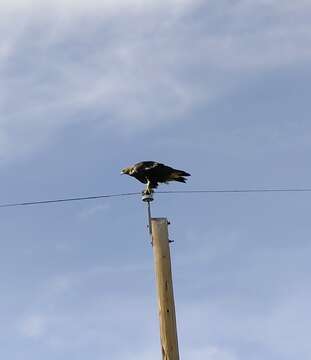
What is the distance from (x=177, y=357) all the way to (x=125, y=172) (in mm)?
2070

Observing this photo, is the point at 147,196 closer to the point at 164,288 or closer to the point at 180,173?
the point at 180,173

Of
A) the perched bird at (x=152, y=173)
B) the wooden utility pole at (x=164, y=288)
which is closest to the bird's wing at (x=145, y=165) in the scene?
the perched bird at (x=152, y=173)

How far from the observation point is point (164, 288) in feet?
23.3

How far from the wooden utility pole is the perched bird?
1.43ft

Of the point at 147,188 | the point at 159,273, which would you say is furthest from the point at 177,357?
the point at 147,188

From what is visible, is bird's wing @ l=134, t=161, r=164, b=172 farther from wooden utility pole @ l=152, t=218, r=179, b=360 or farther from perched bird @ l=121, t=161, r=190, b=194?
wooden utility pole @ l=152, t=218, r=179, b=360

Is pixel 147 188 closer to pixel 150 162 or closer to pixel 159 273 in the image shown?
pixel 150 162

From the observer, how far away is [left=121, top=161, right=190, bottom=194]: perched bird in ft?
24.7

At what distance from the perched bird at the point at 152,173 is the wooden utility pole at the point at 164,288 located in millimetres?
435

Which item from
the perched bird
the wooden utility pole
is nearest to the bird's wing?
the perched bird

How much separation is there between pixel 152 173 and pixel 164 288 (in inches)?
48.6

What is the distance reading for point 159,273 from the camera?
23.5 ft

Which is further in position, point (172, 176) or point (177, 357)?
point (172, 176)

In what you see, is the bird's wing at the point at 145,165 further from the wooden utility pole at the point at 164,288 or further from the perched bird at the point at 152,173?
the wooden utility pole at the point at 164,288
